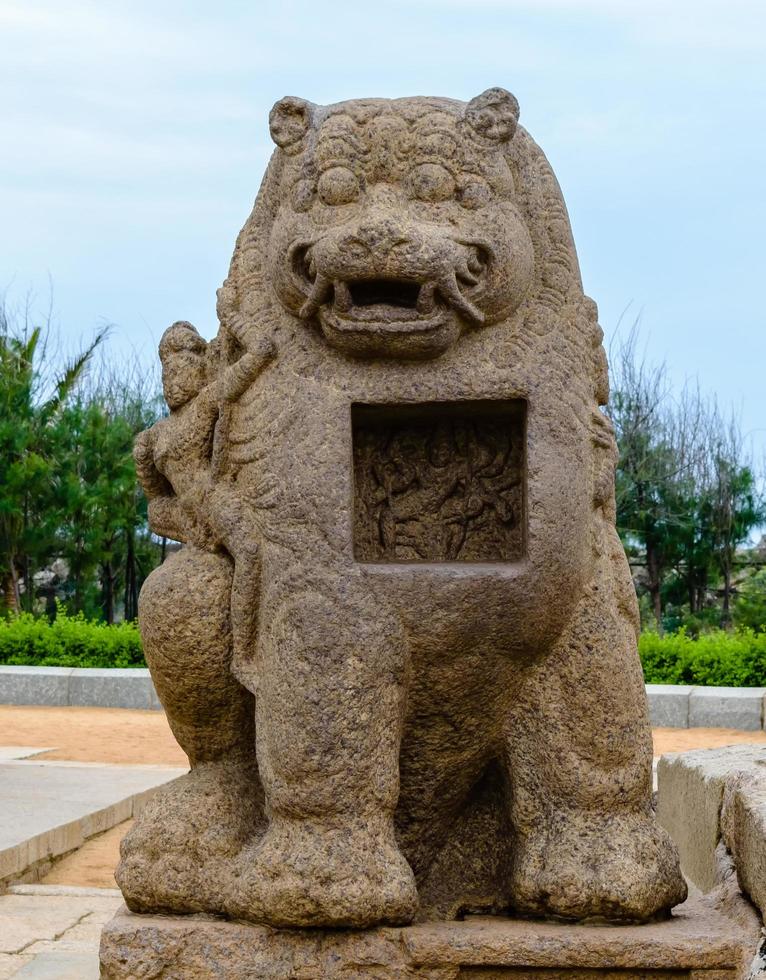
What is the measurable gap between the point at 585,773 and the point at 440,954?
1.52 ft

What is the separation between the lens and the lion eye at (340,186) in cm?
276

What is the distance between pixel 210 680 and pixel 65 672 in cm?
891

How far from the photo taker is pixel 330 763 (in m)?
2.62

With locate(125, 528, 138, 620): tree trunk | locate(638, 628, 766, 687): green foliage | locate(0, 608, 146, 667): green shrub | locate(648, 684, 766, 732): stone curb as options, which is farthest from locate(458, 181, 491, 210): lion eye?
locate(125, 528, 138, 620): tree trunk

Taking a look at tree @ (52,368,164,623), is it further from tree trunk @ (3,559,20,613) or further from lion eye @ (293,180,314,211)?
lion eye @ (293,180,314,211)

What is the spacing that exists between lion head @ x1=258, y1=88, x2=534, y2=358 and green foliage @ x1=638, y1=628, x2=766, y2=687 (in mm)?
8886

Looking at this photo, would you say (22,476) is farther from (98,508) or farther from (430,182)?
(430,182)

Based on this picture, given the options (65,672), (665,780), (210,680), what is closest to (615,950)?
(210,680)

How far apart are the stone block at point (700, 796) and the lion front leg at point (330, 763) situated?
1.25 m

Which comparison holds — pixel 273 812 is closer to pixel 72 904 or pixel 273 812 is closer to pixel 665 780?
pixel 72 904

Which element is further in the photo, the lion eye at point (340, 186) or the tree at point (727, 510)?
the tree at point (727, 510)

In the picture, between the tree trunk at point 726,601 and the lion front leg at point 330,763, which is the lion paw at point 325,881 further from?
the tree trunk at point 726,601

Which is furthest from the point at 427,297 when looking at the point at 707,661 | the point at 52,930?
the point at 707,661

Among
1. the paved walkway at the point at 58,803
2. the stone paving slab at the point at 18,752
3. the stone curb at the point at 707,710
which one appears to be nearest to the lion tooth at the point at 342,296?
the paved walkway at the point at 58,803
